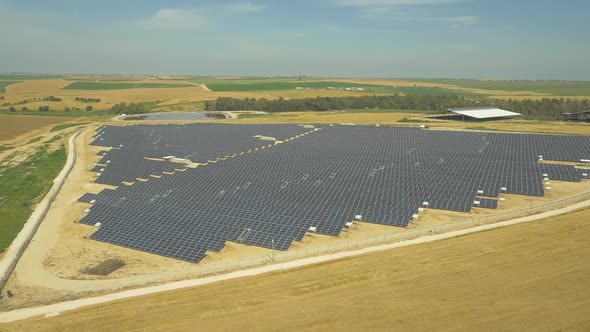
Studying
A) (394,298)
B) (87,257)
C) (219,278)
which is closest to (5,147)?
(87,257)

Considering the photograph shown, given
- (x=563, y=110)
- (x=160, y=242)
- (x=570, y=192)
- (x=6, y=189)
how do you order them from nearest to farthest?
(x=160, y=242)
(x=570, y=192)
(x=6, y=189)
(x=563, y=110)

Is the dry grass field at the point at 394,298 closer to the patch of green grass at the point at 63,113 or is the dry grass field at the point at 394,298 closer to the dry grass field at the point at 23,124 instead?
the dry grass field at the point at 23,124

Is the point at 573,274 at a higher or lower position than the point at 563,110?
lower

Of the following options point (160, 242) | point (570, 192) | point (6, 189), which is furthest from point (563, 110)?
point (6, 189)

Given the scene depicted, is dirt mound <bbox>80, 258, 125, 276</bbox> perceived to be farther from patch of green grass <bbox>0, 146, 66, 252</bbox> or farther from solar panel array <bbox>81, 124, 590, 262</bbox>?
patch of green grass <bbox>0, 146, 66, 252</bbox>

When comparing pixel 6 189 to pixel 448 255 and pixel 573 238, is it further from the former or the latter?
pixel 573 238

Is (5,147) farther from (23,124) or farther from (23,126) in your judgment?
(23,124)

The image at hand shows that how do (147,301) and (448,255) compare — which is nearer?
(147,301)

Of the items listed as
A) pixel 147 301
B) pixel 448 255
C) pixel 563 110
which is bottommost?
pixel 147 301
